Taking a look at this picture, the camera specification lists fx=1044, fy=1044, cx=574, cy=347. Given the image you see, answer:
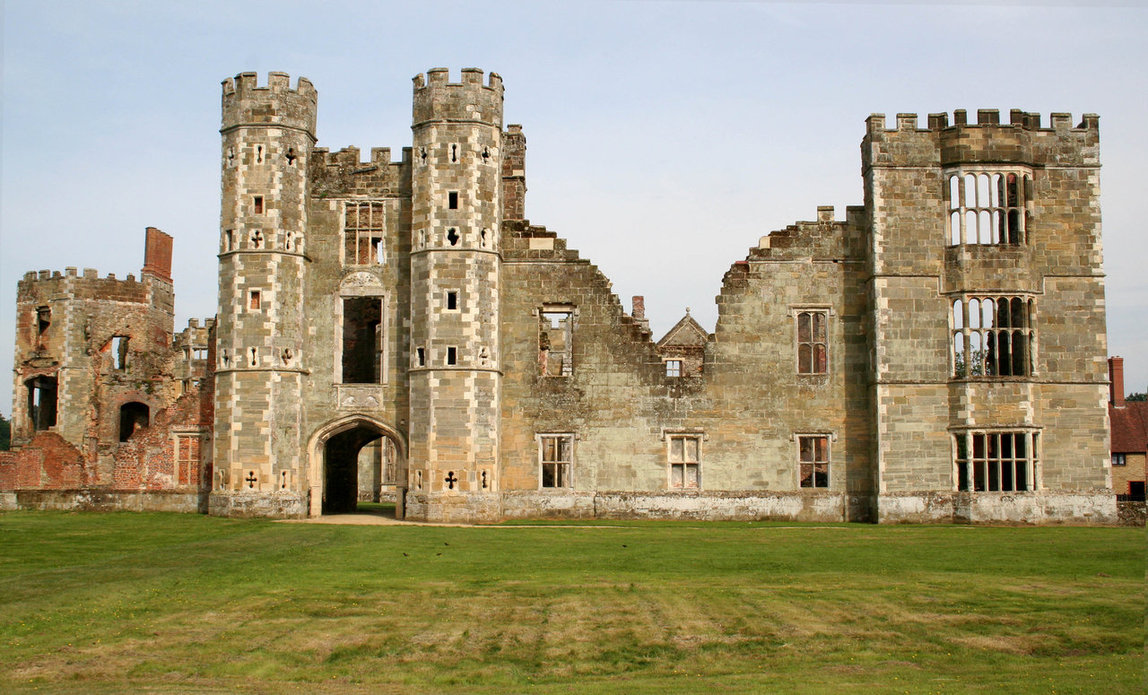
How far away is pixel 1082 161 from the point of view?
30.3m

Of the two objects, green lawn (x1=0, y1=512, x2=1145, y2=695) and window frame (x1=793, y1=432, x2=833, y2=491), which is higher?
window frame (x1=793, y1=432, x2=833, y2=491)

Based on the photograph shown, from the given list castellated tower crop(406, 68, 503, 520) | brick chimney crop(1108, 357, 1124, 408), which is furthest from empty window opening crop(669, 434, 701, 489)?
brick chimney crop(1108, 357, 1124, 408)

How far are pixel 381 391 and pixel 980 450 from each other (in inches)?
685

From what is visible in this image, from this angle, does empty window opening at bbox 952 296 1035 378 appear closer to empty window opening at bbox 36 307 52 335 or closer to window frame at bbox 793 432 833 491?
window frame at bbox 793 432 833 491

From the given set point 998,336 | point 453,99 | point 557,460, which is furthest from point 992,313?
point 453,99

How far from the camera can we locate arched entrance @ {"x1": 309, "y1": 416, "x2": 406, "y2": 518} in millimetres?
30734

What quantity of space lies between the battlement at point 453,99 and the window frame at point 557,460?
9.36 metres

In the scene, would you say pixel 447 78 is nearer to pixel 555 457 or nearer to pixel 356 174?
pixel 356 174

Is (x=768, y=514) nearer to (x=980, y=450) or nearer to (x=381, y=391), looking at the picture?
(x=980, y=450)

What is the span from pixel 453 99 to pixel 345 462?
12.8 m

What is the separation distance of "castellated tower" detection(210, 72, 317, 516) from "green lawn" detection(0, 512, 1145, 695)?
7.04 metres

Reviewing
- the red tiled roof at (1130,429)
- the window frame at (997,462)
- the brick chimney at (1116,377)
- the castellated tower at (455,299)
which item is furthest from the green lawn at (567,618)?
the red tiled roof at (1130,429)

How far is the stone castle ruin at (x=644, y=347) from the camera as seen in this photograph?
29.4 metres

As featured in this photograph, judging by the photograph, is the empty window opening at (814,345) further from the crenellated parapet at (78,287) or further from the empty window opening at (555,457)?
the crenellated parapet at (78,287)
